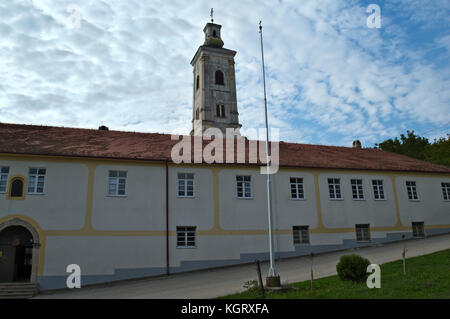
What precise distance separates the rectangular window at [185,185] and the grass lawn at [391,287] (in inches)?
410

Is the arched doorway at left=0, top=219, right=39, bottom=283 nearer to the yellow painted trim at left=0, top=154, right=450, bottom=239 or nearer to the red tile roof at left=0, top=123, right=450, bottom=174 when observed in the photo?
the yellow painted trim at left=0, top=154, right=450, bottom=239

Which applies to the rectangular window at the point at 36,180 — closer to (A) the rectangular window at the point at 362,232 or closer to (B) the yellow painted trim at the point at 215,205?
(B) the yellow painted trim at the point at 215,205

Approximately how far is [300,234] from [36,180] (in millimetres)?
16638

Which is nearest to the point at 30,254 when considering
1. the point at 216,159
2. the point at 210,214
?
the point at 210,214

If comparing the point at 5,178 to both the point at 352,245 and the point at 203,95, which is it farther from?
the point at 203,95

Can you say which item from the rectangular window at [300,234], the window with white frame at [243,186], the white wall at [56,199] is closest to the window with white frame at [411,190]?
the rectangular window at [300,234]

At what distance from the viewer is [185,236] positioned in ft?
76.5

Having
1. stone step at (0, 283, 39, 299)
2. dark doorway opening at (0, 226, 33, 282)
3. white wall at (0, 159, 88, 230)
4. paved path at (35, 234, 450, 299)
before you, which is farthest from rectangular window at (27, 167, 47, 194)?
paved path at (35, 234, 450, 299)

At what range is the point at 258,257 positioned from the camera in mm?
24266

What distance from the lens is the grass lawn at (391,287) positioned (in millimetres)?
12039

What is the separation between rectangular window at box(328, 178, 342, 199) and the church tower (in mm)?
20117

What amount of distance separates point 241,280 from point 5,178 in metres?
14.1
